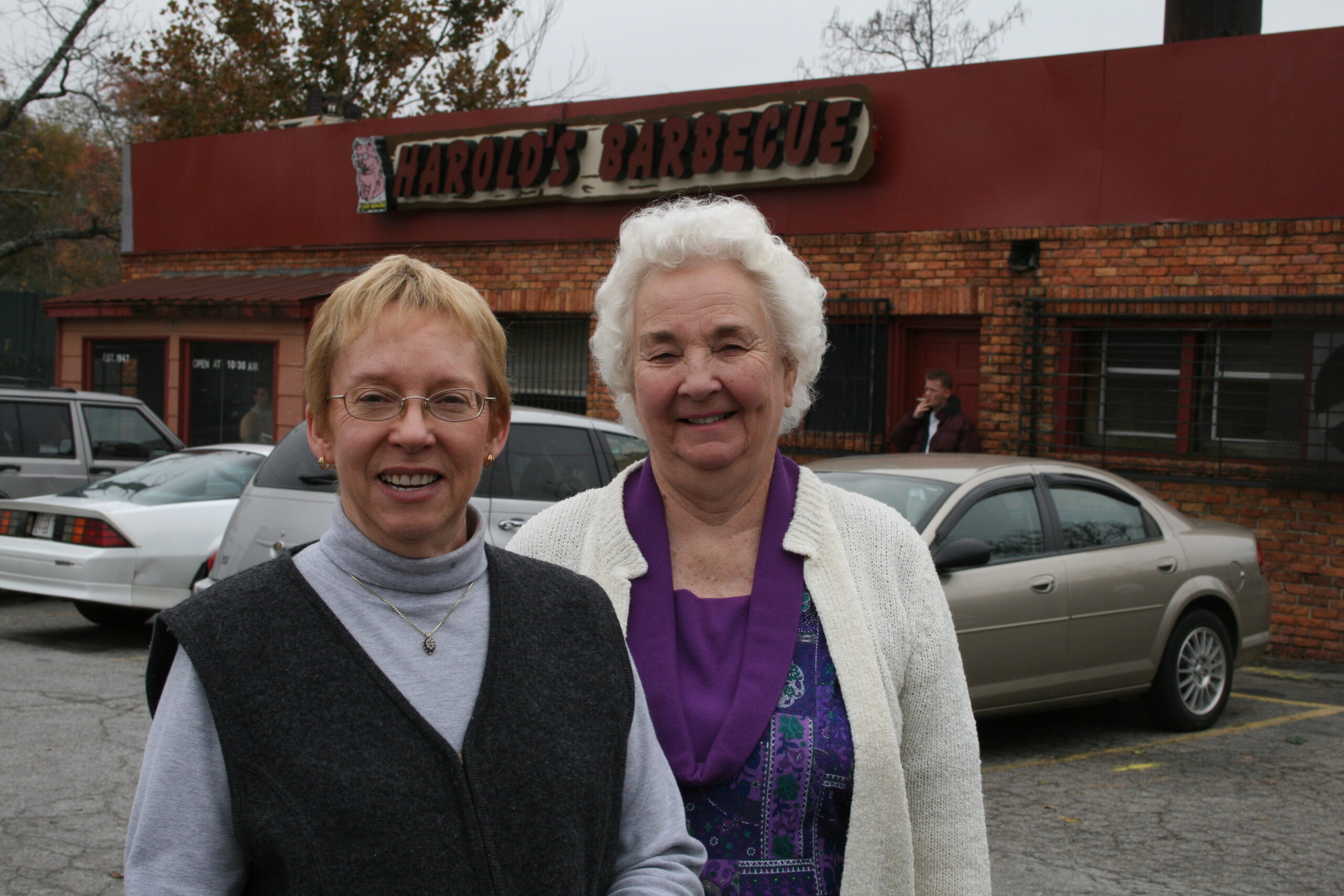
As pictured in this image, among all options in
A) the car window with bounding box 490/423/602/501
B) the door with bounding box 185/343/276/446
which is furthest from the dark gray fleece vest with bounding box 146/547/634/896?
the door with bounding box 185/343/276/446

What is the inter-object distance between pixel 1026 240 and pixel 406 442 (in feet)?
33.9

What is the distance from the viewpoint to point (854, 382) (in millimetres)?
12375

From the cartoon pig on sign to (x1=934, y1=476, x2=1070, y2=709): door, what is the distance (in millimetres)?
10587

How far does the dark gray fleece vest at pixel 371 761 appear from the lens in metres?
1.53

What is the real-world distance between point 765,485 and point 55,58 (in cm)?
2234

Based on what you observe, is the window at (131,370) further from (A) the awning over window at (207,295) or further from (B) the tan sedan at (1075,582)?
(B) the tan sedan at (1075,582)

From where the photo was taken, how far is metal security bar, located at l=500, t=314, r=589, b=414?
14.5 m

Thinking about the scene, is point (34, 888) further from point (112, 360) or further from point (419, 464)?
point (112, 360)

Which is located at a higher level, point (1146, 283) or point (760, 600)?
point (1146, 283)

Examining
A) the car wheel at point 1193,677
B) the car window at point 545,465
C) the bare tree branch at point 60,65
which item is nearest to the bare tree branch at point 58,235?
the bare tree branch at point 60,65

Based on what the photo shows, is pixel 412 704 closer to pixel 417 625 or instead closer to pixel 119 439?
pixel 417 625

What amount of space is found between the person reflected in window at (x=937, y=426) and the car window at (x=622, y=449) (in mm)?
2933

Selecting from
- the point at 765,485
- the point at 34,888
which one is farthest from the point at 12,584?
the point at 765,485

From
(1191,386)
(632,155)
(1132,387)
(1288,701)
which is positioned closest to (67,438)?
(632,155)
